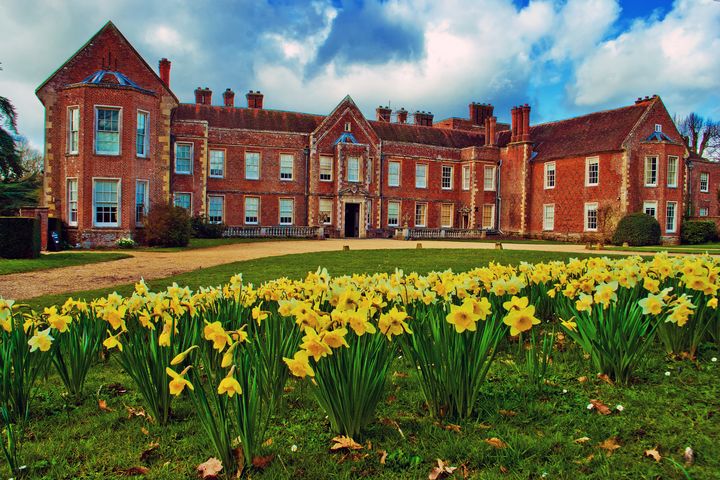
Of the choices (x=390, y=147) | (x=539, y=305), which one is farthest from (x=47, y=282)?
(x=390, y=147)

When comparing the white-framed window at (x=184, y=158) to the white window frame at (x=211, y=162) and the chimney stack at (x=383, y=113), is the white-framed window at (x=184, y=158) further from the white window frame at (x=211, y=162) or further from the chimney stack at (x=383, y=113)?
the chimney stack at (x=383, y=113)

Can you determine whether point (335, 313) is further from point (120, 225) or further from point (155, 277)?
point (120, 225)

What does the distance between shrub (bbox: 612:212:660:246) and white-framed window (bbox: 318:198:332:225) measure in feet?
61.0

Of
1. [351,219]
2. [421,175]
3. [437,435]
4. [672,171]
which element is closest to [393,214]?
[351,219]

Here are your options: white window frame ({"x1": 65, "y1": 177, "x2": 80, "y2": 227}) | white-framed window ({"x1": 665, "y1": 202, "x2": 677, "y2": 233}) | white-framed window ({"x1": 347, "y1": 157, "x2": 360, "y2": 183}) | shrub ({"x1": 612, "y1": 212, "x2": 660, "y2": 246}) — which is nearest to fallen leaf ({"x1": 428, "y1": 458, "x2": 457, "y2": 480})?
white window frame ({"x1": 65, "y1": 177, "x2": 80, "y2": 227})

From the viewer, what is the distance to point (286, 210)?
36.9 meters

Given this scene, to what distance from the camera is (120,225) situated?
23969 millimetres

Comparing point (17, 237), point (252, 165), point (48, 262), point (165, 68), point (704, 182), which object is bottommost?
point (48, 262)

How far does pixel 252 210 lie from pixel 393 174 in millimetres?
10993

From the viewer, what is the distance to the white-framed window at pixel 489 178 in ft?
134

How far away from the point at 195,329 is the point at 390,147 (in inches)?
1437

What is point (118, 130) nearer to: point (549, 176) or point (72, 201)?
point (72, 201)

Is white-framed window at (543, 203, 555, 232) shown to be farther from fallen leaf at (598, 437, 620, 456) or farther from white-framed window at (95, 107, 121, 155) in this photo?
fallen leaf at (598, 437, 620, 456)

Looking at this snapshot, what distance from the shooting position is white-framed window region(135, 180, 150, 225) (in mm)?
24731
